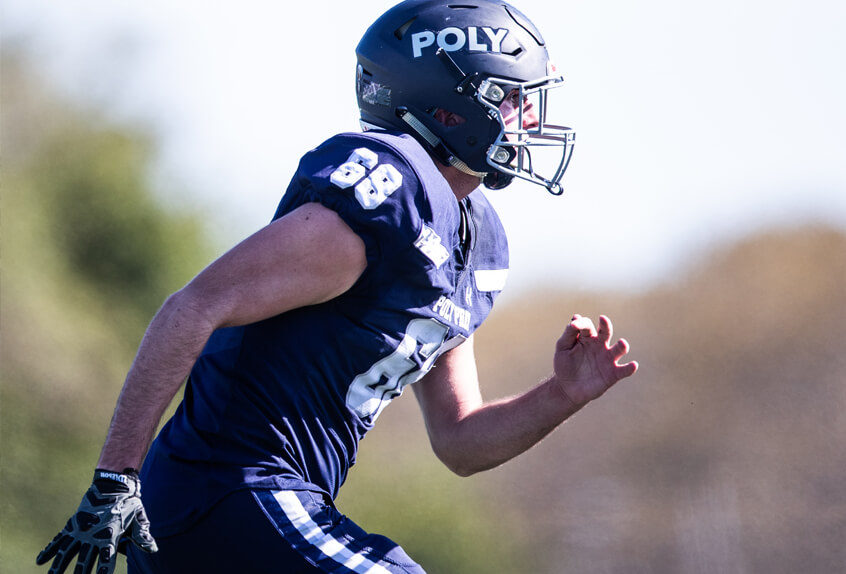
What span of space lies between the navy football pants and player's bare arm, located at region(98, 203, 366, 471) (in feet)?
0.80

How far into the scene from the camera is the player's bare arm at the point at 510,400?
2379mm

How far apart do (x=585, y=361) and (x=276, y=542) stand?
970 mm

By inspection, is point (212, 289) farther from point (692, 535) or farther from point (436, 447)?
point (692, 535)

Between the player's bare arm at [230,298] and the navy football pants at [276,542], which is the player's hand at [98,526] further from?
the navy football pants at [276,542]

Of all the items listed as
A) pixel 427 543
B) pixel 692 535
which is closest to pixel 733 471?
pixel 692 535

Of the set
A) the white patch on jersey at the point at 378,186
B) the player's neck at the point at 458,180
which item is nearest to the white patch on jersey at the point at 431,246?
the white patch on jersey at the point at 378,186

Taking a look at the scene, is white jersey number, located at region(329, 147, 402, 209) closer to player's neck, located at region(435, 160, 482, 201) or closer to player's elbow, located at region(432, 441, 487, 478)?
player's neck, located at region(435, 160, 482, 201)

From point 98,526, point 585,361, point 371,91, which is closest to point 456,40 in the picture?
point 371,91

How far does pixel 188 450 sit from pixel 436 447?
2.98ft

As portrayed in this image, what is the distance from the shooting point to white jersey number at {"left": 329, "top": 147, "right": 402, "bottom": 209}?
5.86 feet

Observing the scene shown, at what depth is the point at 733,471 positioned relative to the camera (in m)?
4.48

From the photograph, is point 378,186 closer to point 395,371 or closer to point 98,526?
point 395,371

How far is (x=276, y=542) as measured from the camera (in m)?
1.78

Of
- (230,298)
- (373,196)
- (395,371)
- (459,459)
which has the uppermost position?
(373,196)
